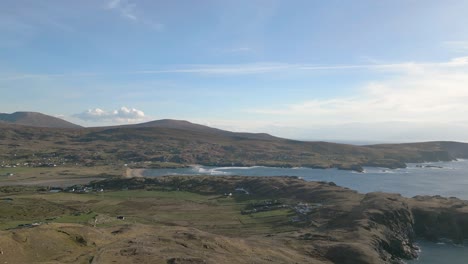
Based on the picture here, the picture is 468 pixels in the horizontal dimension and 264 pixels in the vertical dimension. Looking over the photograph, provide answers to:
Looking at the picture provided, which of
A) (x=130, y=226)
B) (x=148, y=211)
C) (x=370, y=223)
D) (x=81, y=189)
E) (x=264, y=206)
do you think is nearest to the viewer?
(x=130, y=226)

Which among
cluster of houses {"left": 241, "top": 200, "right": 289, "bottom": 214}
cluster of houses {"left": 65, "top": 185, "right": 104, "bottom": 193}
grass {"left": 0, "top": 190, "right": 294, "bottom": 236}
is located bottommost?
grass {"left": 0, "top": 190, "right": 294, "bottom": 236}

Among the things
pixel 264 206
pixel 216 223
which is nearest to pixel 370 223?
pixel 216 223

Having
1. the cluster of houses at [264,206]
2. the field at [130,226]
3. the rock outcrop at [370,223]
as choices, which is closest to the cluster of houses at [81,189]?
the field at [130,226]

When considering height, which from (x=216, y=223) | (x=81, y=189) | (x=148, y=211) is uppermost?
(x=81, y=189)

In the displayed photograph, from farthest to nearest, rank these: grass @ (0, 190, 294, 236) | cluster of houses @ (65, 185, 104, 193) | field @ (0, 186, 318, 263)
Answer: cluster of houses @ (65, 185, 104, 193) → grass @ (0, 190, 294, 236) → field @ (0, 186, 318, 263)

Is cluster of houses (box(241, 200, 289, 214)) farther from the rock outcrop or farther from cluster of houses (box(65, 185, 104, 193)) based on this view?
cluster of houses (box(65, 185, 104, 193))

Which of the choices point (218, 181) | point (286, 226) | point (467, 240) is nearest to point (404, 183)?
point (218, 181)

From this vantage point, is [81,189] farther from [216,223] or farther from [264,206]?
[216,223]

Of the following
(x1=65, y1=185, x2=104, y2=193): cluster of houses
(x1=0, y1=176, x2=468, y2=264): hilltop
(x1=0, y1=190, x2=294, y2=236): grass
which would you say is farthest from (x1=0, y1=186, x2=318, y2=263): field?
(x1=65, y1=185, x2=104, y2=193): cluster of houses

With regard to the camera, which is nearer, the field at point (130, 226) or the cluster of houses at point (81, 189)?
the field at point (130, 226)

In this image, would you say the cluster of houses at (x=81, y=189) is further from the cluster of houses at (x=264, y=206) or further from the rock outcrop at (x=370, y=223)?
the cluster of houses at (x=264, y=206)

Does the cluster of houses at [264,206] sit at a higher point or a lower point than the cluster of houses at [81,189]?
higher

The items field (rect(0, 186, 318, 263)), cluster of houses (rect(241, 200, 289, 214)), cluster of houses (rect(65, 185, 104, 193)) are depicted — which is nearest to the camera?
field (rect(0, 186, 318, 263))
